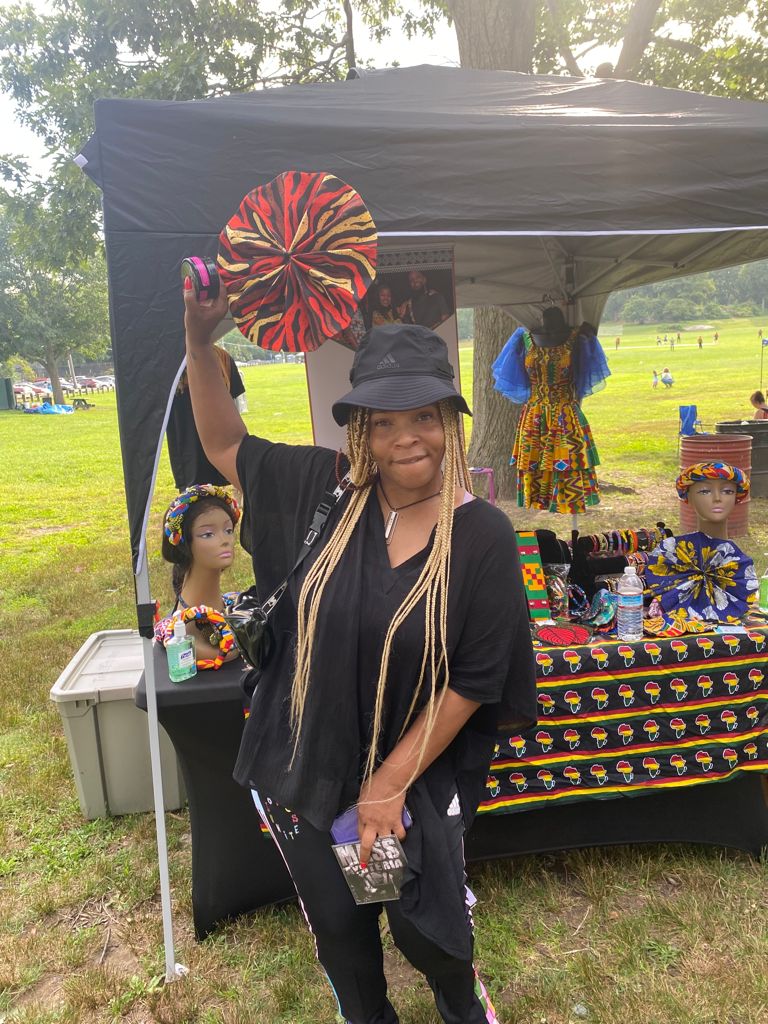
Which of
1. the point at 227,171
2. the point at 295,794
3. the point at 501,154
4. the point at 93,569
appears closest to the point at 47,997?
the point at 295,794

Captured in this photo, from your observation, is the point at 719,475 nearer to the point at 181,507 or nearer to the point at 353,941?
the point at 181,507

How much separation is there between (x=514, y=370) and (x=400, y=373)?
3.55 metres

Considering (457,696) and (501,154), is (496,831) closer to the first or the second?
(457,696)

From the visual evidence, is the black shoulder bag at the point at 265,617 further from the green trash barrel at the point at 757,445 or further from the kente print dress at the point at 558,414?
the green trash barrel at the point at 757,445

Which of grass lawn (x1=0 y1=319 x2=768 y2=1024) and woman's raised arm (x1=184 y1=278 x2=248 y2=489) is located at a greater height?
woman's raised arm (x1=184 y1=278 x2=248 y2=489)

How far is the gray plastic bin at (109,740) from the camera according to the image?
2.68m

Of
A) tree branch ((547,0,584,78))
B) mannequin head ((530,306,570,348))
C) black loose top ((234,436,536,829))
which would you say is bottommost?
black loose top ((234,436,536,829))

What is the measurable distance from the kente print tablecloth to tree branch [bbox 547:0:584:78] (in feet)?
28.4

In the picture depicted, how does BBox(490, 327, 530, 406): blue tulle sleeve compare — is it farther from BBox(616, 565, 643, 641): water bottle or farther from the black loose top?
the black loose top

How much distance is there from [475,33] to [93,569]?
606 cm

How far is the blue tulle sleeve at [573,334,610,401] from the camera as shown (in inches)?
183

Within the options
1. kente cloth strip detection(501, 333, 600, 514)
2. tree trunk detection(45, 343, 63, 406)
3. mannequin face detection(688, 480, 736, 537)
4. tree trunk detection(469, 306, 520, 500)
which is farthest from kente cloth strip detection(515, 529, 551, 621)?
tree trunk detection(45, 343, 63, 406)

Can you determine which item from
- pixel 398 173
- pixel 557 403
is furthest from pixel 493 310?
pixel 398 173

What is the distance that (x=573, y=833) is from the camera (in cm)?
238
